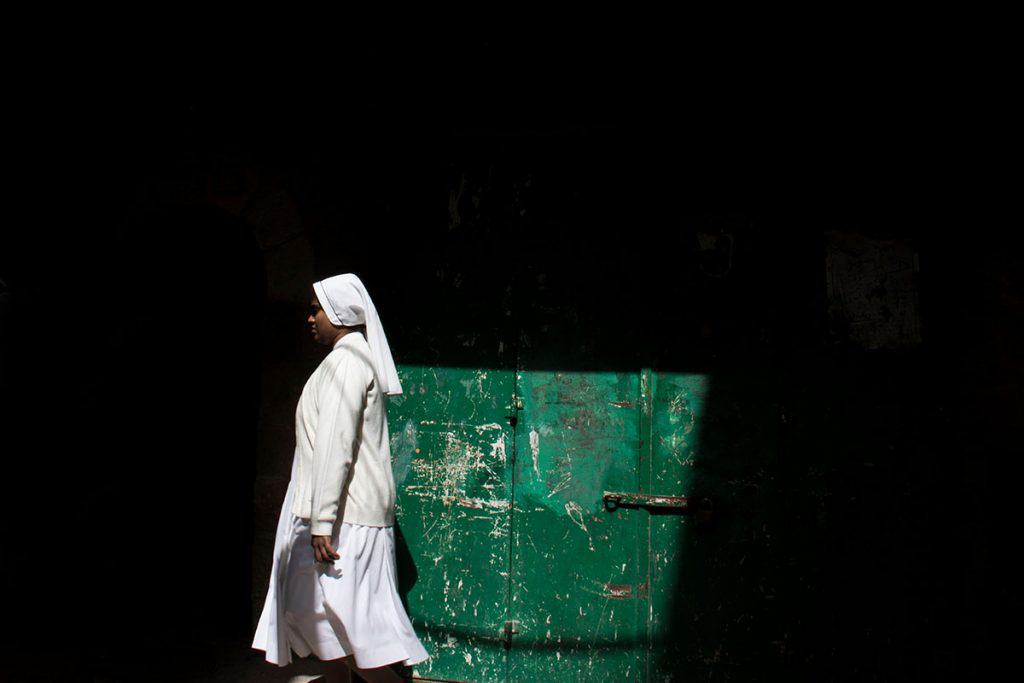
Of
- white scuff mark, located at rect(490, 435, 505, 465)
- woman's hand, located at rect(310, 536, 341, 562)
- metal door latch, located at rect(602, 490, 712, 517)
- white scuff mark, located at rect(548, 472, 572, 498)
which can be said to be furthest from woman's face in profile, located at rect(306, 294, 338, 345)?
metal door latch, located at rect(602, 490, 712, 517)

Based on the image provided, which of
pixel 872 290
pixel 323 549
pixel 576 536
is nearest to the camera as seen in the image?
pixel 323 549

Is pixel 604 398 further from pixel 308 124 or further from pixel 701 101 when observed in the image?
pixel 308 124

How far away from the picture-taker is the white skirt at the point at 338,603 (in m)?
2.85

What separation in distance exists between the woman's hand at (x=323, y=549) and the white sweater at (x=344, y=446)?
0.02 meters

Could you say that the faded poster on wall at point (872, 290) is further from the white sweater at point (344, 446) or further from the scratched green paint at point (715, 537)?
the white sweater at point (344, 446)

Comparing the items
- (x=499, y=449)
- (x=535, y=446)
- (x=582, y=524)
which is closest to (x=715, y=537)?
(x=582, y=524)

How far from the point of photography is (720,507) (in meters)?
3.31

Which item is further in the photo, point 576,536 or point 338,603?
point 576,536

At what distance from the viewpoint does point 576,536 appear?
342cm

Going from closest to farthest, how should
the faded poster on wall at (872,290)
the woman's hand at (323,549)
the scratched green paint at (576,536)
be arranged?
the woman's hand at (323,549), the faded poster on wall at (872,290), the scratched green paint at (576,536)

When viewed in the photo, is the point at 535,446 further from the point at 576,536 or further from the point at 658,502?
the point at 658,502

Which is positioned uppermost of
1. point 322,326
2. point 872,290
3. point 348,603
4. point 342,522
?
point 872,290

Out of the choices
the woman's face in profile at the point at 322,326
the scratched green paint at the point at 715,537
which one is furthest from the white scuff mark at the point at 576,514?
the woman's face in profile at the point at 322,326

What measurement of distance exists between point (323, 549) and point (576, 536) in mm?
1115
